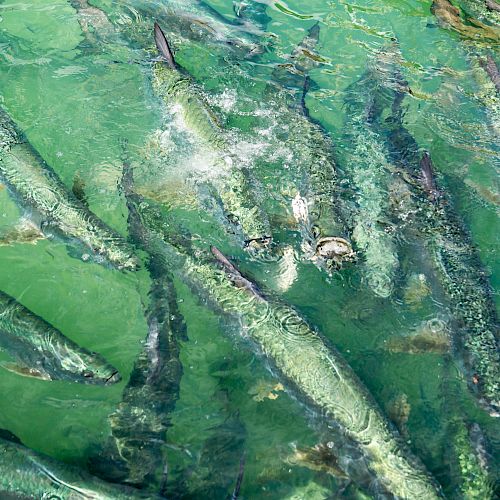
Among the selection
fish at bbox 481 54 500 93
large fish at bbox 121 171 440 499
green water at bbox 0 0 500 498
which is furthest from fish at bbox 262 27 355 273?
fish at bbox 481 54 500 93

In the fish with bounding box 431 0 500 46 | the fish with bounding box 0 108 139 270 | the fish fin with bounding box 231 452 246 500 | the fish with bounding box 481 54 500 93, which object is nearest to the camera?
the fish fin with bounding box 231 452 246 500

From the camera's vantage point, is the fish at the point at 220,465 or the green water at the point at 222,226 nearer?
the fish at the point at 220,465

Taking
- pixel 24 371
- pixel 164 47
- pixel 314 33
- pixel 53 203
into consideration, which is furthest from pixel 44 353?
pixel 314 33

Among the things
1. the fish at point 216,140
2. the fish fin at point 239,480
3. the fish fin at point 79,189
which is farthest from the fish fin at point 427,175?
the fish fin at point 79,189

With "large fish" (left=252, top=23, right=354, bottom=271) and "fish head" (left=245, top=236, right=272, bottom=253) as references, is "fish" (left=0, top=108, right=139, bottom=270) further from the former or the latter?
"large fish" (left=252, top=23, right=354, bottom=271)

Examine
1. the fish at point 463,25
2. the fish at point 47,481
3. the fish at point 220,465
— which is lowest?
the fish at point 220,465

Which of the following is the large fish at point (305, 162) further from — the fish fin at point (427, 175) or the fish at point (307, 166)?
the fish fin at point (427, 175)
